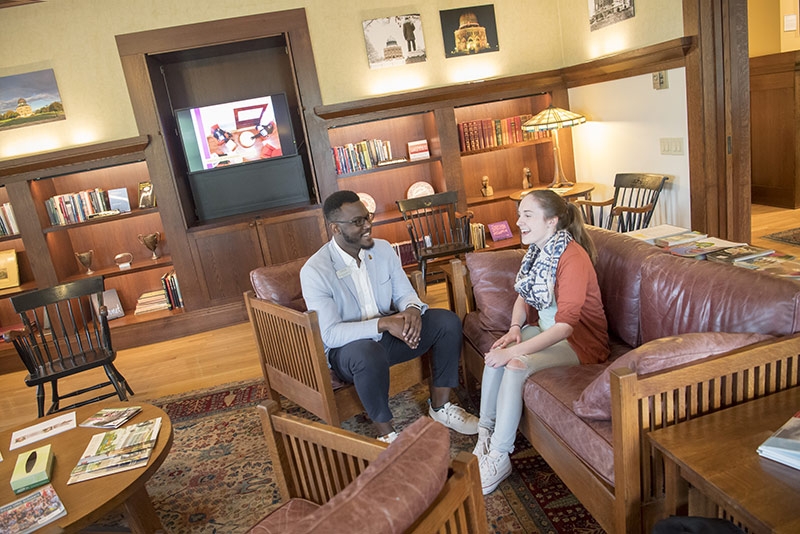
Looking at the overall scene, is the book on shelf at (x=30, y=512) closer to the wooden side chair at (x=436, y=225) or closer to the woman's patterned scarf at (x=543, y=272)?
the woman's patterned scarf at (x=543, y=272)

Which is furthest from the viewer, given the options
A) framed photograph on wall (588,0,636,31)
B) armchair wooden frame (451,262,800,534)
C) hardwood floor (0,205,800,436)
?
framed photograph on wall (588,0,636,31)

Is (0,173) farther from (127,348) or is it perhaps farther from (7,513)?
(7,513)

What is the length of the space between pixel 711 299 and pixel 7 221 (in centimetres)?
515

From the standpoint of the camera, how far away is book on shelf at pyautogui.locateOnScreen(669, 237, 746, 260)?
236 cm

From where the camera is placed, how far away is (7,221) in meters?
4.68

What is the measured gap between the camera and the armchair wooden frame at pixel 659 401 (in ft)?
4.91

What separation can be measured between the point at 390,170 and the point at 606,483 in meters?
4.10

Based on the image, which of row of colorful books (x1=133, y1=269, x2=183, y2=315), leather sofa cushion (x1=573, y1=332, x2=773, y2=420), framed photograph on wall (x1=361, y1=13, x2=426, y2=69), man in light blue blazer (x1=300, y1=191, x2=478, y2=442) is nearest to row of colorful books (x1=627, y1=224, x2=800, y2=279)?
leather sofa cushion (x1=573, y1=332, x2=773, y2=420)

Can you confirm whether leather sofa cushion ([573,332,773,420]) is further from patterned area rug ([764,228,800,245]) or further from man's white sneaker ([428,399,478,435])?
patterned area rug ([764,228,800,245])

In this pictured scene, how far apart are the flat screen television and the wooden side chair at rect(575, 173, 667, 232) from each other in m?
2.70

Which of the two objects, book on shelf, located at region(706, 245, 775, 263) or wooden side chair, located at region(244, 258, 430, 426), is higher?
book on shelf, located at region(706, 245, 775, 263)

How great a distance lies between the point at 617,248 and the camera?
2496 mm

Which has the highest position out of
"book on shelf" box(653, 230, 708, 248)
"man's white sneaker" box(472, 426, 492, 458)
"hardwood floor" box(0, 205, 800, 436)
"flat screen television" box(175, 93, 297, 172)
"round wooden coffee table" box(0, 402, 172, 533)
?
"flat screen television" box(175, 93, 297, 172)

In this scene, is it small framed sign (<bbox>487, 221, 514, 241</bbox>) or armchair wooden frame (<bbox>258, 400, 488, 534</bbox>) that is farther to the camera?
small framed sign (<bbox>487, 221, 514, 241</bbox>)
